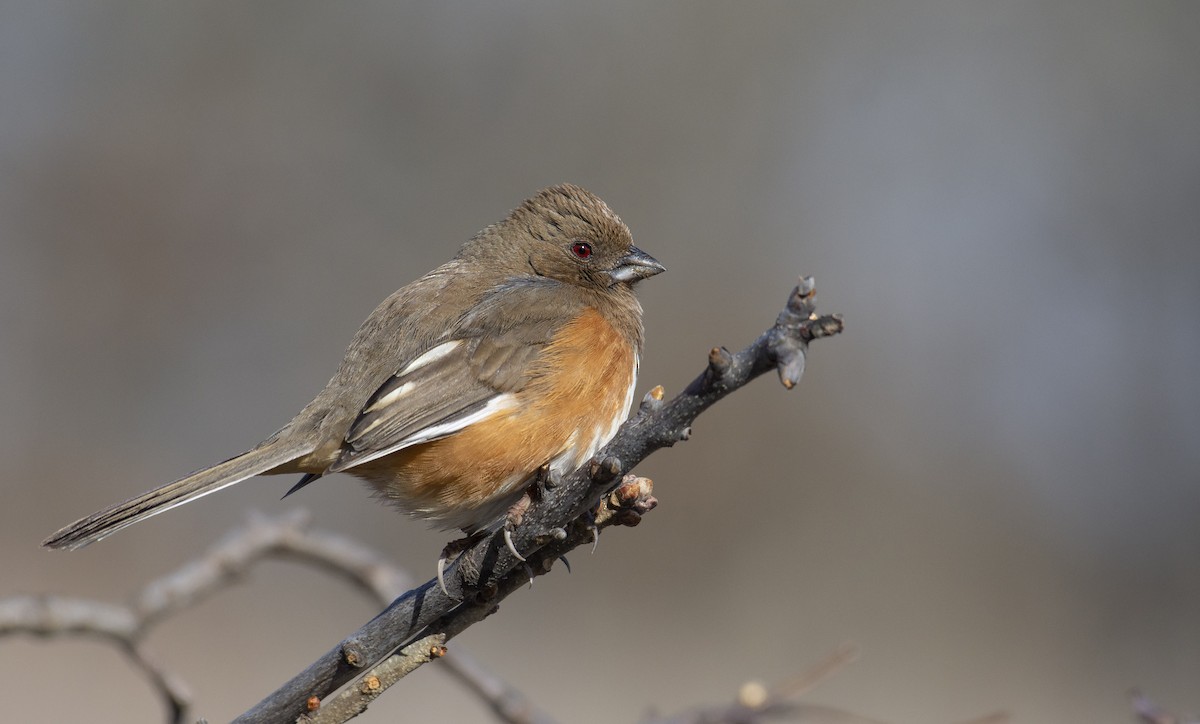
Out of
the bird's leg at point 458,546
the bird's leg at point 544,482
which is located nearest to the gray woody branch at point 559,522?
the bird's leg at point 544,482

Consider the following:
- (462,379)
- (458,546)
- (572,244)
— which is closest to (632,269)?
(572,244)

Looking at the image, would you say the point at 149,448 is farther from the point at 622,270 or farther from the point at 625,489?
the point at 625,489

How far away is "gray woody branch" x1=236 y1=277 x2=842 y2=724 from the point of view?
5.98ft

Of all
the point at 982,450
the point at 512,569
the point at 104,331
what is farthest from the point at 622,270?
the point at 104,331

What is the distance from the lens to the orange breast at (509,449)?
3.58 meters

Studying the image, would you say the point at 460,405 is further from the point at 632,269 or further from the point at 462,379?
the point at 632,269

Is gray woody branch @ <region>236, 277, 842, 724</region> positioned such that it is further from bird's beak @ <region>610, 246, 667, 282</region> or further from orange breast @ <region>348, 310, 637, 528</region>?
bird's beak @ <region>610, 246, 667, 282</region>

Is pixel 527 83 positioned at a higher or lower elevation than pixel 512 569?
higher

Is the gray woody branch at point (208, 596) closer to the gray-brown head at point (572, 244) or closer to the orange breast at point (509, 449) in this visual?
the orange breast at point (509, 449)

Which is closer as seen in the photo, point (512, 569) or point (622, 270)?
point (512, 569)

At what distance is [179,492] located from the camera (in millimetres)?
3406

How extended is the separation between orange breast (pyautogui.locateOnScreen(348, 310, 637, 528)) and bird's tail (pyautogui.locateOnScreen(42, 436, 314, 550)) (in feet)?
0.88

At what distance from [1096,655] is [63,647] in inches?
329

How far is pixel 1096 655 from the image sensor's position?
898cm
